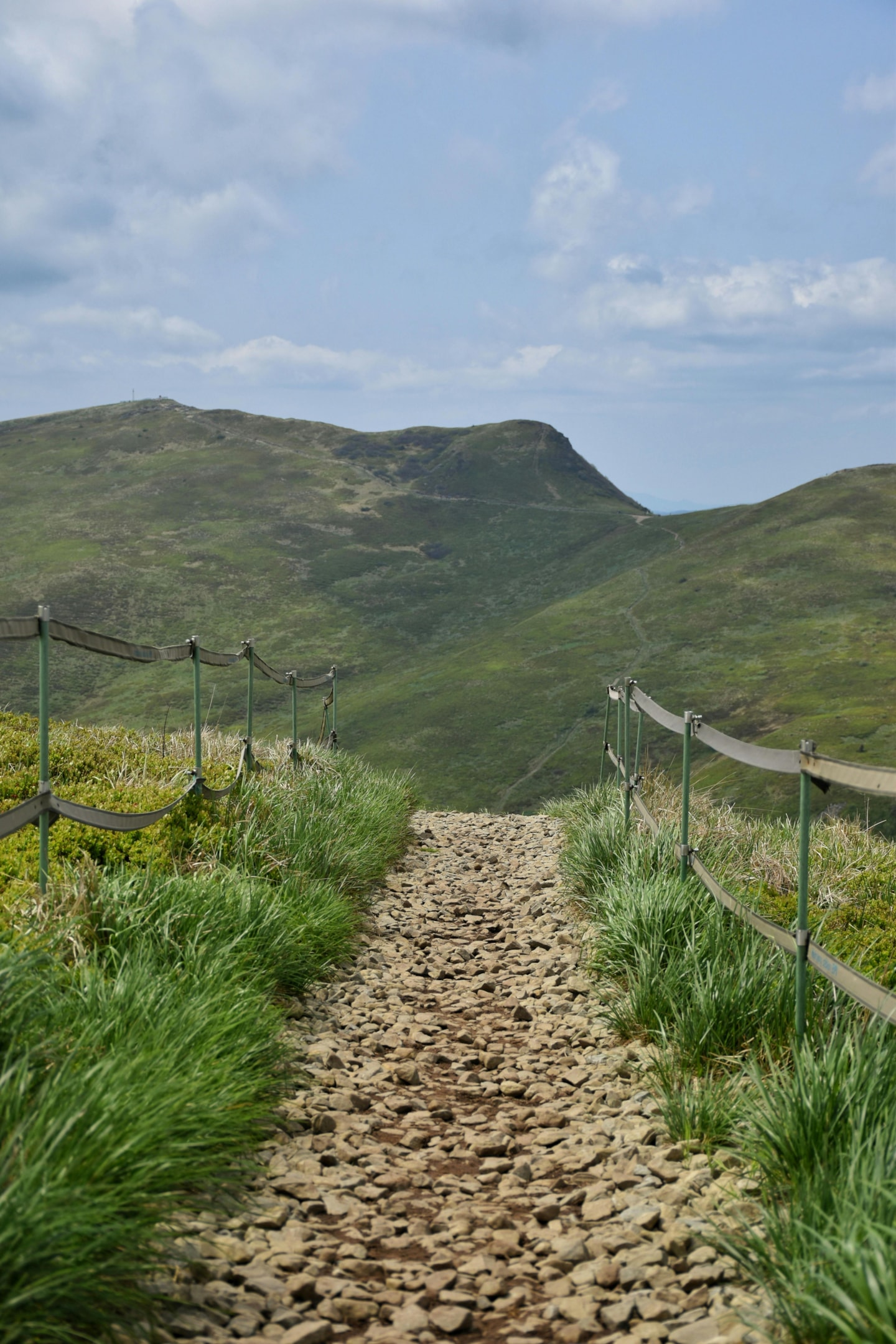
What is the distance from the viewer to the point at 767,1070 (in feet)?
14.8

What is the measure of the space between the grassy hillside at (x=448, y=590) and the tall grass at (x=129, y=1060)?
12.8 metres

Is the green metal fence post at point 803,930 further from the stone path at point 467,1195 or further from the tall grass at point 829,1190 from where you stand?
the stone path at point 467,1195

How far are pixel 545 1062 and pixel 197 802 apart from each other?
3.21m

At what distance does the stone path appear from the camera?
305 cm


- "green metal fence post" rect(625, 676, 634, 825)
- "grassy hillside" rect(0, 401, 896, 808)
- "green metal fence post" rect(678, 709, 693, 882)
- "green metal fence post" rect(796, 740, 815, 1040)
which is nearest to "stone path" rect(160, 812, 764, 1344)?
"green metal fence post" rect(796, 740, 815, 1040)

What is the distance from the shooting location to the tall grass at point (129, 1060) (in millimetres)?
2564

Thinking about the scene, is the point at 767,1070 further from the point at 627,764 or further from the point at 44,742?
the point at 627,764

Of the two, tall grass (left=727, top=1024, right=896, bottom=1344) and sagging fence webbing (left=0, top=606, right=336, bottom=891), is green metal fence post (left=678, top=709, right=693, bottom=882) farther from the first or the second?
sagging fence webbing (left=0, top=606, right=336, bottom=891)

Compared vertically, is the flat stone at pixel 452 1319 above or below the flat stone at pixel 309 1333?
below

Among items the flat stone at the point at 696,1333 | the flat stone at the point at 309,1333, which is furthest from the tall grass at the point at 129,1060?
the flat stone at the point at 696,1333

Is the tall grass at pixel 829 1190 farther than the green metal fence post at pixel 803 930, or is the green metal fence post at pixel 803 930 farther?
the green metal fence post at pixel 803 930

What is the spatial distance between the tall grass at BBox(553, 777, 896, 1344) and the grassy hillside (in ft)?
36.8

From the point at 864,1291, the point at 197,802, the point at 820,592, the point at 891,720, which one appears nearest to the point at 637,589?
the point at 820,592

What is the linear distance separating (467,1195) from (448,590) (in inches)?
3373
